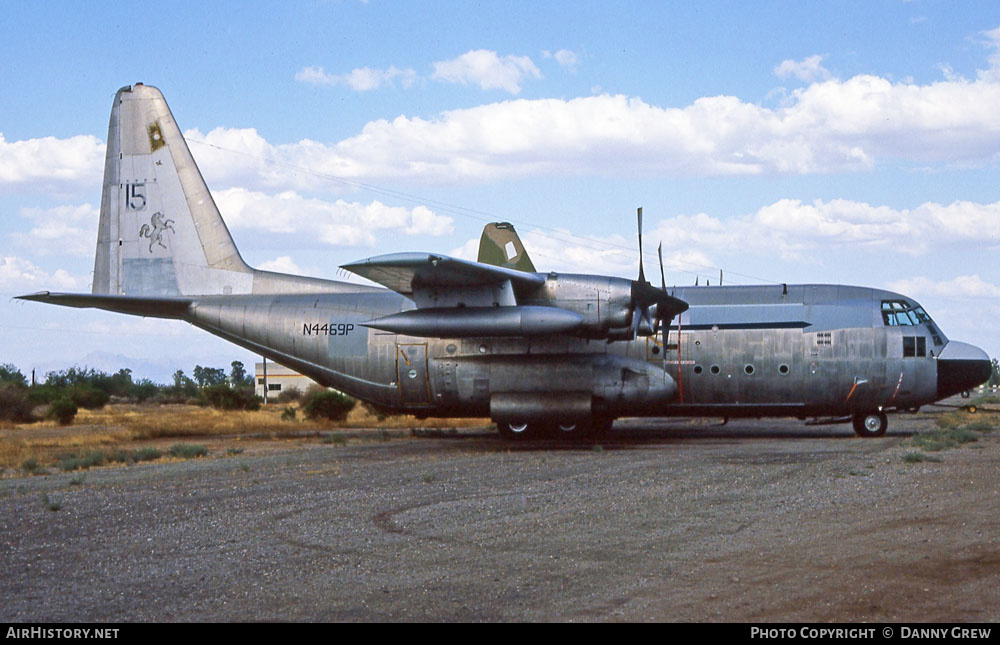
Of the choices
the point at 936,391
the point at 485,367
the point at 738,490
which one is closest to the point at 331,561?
the point at 738,490

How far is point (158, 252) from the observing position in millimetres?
26172

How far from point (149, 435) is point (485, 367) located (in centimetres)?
1375

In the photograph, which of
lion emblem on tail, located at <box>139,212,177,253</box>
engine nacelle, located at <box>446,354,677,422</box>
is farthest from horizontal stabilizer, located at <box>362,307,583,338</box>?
lion emblem on tail, located at <box>139,212,177,253</box>

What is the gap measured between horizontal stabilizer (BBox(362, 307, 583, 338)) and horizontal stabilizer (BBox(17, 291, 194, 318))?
6.90 metres

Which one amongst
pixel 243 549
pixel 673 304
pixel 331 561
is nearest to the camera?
pixel 331 561

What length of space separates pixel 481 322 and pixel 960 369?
38.4ft

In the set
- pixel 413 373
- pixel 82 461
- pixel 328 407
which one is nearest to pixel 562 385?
pixel 413 373

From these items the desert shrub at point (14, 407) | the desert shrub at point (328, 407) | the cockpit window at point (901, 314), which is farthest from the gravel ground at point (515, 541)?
the desert shrub at point (14, 407)

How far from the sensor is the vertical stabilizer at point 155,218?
1029 inches

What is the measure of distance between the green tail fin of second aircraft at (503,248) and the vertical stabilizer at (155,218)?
645 centimetres

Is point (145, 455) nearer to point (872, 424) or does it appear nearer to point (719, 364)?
point (719, 364)

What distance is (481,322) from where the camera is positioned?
21.5 metres
